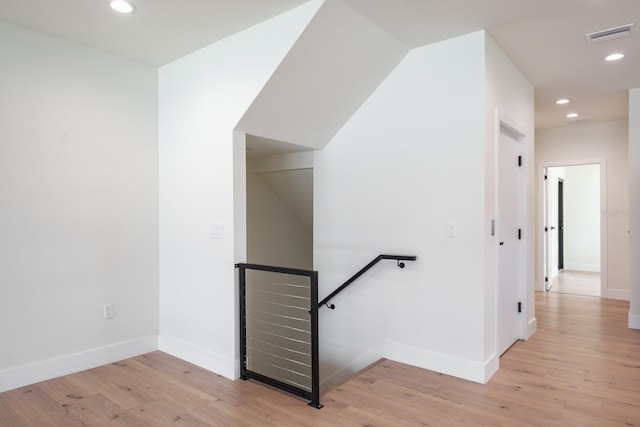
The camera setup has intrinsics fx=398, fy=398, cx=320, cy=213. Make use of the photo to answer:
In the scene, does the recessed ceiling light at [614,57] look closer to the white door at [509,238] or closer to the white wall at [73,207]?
the white door at [509,238]

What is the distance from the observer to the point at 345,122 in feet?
12.3

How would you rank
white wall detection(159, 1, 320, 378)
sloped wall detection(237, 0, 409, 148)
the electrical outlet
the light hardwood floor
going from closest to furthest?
the light hardwood floor < sloped wall detection(237, 0, 409, 148) < white wall detection(159, 1, 320, 378) < the electrical outlet

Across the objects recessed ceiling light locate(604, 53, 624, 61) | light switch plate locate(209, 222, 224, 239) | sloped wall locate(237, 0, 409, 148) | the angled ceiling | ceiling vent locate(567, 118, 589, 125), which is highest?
the angled ceiling

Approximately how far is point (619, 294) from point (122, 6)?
714 centimetres

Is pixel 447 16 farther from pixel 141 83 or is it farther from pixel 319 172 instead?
pixel 141 83

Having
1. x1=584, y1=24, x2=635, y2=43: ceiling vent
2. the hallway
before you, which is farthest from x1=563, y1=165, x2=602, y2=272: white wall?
x1=584, y1=24, x2=635, y2=43: ceiling vent

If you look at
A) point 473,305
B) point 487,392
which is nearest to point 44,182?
point 473,305

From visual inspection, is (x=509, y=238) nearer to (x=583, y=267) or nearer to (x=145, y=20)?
(x=145, y=20)

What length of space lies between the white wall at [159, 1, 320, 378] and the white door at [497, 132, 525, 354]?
6.93ft

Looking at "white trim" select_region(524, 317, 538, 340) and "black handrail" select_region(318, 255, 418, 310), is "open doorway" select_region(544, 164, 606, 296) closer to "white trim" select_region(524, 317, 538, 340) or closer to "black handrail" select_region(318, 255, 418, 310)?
"white trim" select_region(524, 317, 538, 340)

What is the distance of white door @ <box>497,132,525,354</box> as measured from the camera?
3486mm

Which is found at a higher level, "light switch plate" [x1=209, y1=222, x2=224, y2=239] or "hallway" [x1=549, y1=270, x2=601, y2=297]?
"light switch plate" [x1=209, y1=222, x2=224, y2=239]

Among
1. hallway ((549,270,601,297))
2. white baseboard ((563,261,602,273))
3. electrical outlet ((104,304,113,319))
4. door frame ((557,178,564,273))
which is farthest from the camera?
white baseboard ((563,261,602,273))

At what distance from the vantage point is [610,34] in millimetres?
3064
